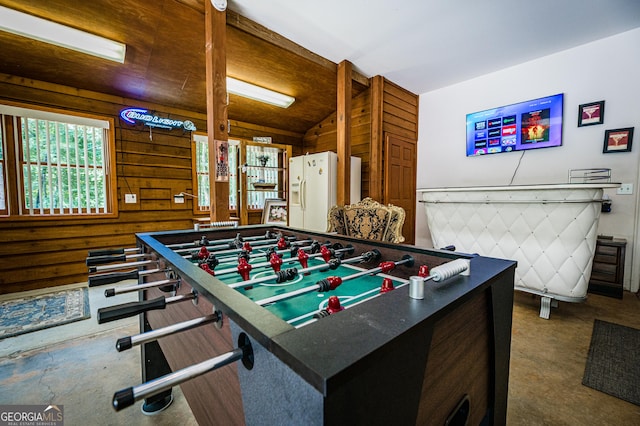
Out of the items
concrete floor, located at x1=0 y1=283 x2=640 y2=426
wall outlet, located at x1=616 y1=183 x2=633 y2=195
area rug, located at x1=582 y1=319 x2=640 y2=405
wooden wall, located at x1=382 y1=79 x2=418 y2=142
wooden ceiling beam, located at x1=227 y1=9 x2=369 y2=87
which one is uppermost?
wooden ceiling beam, located at x1=227 y1=9 x2=369 y2=87

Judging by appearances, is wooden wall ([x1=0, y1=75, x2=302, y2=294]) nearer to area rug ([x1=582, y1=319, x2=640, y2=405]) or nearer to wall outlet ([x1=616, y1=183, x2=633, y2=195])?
area rug ([x1=582, y1=319, x2=640, y2=405])

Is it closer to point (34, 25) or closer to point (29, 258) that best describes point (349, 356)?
point (34, 25)

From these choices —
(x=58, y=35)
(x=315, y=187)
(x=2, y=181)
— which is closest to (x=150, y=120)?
(x=58, y=35)

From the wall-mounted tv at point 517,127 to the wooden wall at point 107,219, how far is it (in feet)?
14.2

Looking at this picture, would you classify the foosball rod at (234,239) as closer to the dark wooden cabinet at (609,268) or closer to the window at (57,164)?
the window at (57,164)

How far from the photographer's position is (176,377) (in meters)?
0.39

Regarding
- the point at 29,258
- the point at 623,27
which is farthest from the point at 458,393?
the point at 623,27

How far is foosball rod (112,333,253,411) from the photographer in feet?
1.14

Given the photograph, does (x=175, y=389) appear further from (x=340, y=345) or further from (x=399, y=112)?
(x=399, y=112)

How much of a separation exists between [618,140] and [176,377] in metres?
4.71

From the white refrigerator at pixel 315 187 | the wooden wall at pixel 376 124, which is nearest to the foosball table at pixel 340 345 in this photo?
the white refrigerator at pixel 315 187

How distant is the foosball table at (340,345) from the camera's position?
14.9 inches

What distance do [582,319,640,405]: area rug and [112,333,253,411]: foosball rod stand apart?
6.84 feet

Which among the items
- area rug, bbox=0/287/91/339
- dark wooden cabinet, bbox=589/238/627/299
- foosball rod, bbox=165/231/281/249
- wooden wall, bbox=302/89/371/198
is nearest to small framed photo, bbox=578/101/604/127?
dark wooden cabinet, bbox=589/238/627/299
